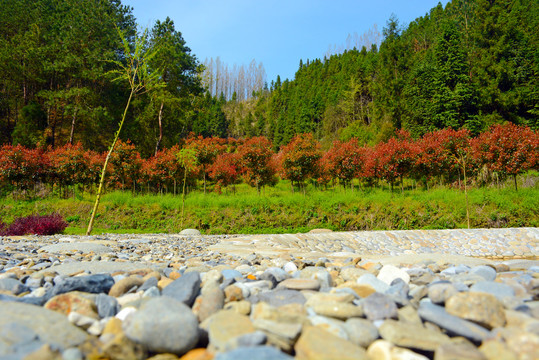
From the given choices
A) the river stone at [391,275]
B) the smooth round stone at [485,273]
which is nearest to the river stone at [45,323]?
the river stone at [391,275]

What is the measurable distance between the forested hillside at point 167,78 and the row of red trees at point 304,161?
5506 mm

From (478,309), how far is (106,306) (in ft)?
6.02

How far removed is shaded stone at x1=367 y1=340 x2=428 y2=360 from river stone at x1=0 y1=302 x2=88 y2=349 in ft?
3.96

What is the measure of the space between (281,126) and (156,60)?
24.0 metres

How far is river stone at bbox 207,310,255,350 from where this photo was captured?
1.18m

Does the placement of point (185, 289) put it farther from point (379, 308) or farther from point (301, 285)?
point (379, 308)

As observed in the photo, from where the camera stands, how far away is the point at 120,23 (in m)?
23.5

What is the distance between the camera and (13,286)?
1.94m

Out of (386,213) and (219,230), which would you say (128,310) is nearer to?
(219,230)

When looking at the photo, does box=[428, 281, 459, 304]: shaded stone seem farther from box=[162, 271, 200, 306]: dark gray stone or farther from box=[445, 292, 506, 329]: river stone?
box=[162, 271, 200, 306]: dark gray stone

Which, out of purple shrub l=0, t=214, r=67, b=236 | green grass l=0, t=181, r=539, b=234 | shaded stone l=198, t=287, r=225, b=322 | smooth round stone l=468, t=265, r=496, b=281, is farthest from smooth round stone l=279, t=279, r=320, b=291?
purple shrub l=0, t=214, r=67, b=236

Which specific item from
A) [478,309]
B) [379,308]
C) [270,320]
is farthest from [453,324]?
[270,320]

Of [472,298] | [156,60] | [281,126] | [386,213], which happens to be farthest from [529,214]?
[281,126]

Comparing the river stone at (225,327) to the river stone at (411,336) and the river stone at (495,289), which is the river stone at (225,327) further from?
the river stone at (495,289)
